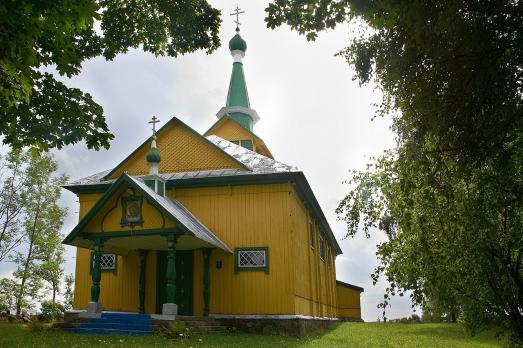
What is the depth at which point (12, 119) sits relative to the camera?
27.1 feet

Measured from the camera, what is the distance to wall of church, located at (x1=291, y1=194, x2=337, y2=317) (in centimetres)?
1617

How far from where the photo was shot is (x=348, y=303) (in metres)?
35.8

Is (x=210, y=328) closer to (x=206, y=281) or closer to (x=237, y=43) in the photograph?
(x=206, y=281)

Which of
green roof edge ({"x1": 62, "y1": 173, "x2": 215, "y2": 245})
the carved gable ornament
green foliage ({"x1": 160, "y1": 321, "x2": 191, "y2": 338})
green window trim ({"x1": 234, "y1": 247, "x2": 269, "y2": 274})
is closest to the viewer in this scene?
green foliage ({"x1": 160, "y1": 321, "x2": 191, "y2": 338})

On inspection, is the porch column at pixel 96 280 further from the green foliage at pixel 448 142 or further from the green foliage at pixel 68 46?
the green foliage at pixel 448 142

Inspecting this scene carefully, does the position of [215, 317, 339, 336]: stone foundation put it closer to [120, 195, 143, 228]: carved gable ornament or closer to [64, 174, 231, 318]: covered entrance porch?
[64, 174, 231, 318]: covered entrance porch

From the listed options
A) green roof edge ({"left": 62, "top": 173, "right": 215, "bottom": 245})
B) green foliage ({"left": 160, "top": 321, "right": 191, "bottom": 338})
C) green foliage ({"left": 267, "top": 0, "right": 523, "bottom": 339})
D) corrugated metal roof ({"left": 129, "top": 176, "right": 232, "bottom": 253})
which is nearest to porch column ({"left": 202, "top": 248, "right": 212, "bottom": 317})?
corrugated metal roof ({"left": 129, "top": 176, "right": 232, "bottom": 253})

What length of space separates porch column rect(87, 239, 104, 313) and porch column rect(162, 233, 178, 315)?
222cm

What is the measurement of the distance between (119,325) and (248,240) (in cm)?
503

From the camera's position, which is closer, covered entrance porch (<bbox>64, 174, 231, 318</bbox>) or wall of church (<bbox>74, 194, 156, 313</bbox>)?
covered entrance porch (<bbox>64, 174, 231, 318</bbox>)

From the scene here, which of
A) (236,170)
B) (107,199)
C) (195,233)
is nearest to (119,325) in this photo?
(195,233)

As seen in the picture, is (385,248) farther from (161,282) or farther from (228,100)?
(228,100)

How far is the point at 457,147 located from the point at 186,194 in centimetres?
1199

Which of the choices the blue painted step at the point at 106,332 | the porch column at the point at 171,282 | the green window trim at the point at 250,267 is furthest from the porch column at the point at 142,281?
the blue painted step at the point at 106,332
